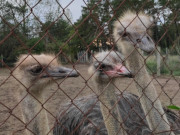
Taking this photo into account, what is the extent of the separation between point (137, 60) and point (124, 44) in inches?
12.7

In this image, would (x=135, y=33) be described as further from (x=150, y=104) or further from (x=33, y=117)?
(x=33, y=117)

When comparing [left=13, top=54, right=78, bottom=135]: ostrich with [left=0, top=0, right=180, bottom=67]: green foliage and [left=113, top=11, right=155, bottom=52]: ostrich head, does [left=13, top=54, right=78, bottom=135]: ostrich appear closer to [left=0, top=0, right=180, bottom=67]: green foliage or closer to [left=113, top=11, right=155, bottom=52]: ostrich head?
[left=0, top=0, right=180, bottom=67]: green foliage

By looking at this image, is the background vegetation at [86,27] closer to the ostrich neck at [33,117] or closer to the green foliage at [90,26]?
the green foliage at [90,26]

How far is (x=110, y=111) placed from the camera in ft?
7.68

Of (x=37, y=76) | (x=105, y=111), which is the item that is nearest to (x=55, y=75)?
(x=37, y=76)

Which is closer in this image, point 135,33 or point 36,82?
point 36,82

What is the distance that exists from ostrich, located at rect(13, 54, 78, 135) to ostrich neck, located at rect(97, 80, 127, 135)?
514 millimetres

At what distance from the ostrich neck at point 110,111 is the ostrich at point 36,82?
20.3 inches

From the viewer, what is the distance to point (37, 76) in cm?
232

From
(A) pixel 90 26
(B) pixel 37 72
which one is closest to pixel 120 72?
(B) pixel 37 72

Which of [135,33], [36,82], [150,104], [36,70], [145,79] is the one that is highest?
[135,33]

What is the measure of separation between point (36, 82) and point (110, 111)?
0.73 m

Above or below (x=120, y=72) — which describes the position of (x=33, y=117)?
below

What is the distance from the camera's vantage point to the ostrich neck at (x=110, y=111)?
2.46 metres
